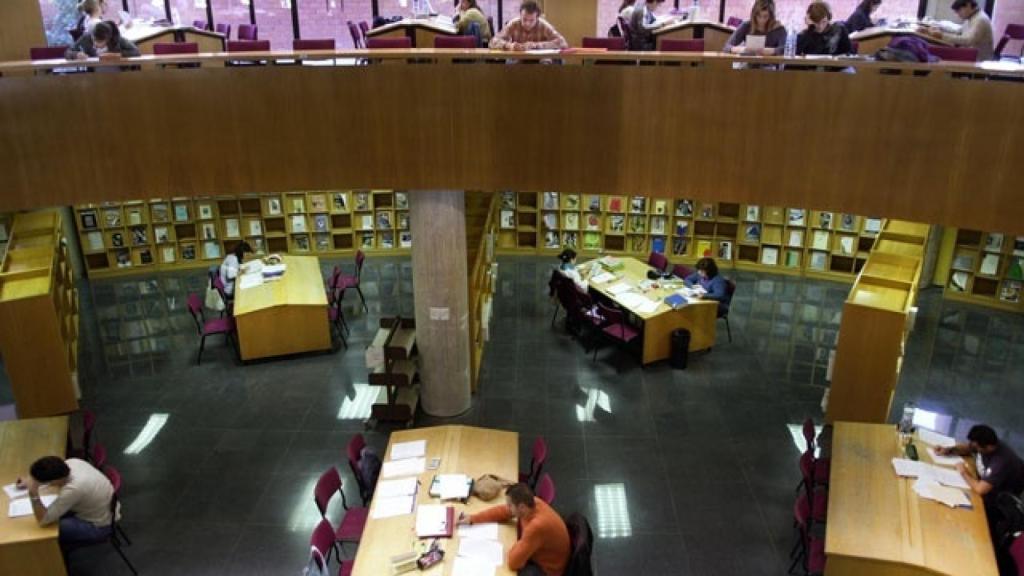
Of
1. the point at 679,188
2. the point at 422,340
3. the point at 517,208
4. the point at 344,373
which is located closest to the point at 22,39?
the point at 344,373

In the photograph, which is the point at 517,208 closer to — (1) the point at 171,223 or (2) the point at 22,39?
(1) the point at 171,223

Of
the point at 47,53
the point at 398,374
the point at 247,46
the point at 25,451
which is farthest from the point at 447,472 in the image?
the point at 47,53

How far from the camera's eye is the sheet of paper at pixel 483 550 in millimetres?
5668

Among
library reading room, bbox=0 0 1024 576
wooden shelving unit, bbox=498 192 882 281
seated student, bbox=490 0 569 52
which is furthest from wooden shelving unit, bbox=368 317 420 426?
wooden shelving unit, bbox=498 192 882 281

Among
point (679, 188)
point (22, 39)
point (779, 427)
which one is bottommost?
point (779, 427)

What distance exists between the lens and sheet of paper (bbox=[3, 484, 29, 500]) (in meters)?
6.49

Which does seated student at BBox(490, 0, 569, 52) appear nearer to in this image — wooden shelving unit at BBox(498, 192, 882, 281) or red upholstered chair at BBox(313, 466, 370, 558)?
red upholstered chair at BBox(313, 466, 370, 558)

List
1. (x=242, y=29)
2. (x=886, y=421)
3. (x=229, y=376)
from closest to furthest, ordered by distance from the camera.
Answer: (x=886, y=421), (x=229, y=376), (x=242, y=29)

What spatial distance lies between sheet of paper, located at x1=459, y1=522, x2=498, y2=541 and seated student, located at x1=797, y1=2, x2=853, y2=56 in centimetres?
550

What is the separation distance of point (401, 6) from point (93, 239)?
23.6ft

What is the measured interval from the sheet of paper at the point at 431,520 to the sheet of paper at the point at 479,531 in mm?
150

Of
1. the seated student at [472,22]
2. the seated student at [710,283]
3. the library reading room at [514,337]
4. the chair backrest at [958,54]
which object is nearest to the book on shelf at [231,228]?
the library reading room at [514,337]

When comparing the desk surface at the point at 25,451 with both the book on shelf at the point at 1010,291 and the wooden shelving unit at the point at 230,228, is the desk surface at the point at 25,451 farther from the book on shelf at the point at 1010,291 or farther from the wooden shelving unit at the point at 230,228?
the book on shelf at the point at 1010,291

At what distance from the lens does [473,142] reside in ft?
25.5
